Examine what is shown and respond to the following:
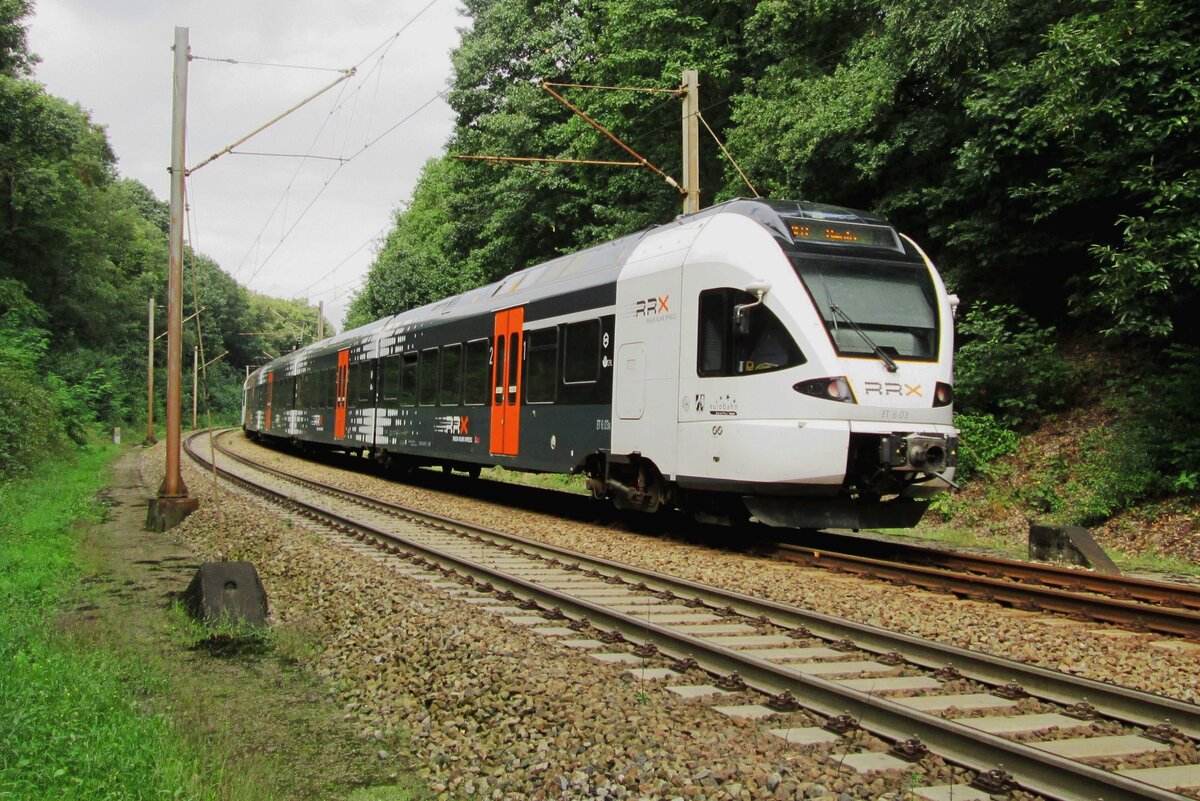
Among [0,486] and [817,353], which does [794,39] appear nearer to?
[817,353]

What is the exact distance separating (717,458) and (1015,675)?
4.83m

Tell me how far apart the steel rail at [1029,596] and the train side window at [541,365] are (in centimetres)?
474

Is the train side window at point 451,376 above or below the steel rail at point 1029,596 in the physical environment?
above

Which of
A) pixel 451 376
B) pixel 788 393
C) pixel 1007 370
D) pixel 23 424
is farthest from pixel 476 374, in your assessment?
pixel 23 424

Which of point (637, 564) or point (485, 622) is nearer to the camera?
point (485, 622)

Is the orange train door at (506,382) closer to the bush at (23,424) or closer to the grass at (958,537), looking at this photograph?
the grass at (958,537)

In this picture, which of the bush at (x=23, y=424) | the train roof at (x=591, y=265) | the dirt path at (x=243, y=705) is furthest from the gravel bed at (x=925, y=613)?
the bush at (x=23, y=424)

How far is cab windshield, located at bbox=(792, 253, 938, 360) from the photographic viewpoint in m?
9.34

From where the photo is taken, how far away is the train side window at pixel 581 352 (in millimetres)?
12312

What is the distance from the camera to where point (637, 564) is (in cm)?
962

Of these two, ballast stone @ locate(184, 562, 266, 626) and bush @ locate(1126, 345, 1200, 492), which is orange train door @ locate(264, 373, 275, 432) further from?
ballast stone @ locate(184, 562, 266, 626)

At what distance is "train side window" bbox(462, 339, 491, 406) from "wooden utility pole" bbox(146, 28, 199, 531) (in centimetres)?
440

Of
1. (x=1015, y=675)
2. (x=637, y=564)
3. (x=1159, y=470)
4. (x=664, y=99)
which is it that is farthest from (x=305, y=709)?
(x=664, y=99)

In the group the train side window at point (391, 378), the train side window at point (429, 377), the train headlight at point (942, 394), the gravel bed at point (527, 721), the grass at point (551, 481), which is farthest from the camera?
the train side window at point (391, 378)
